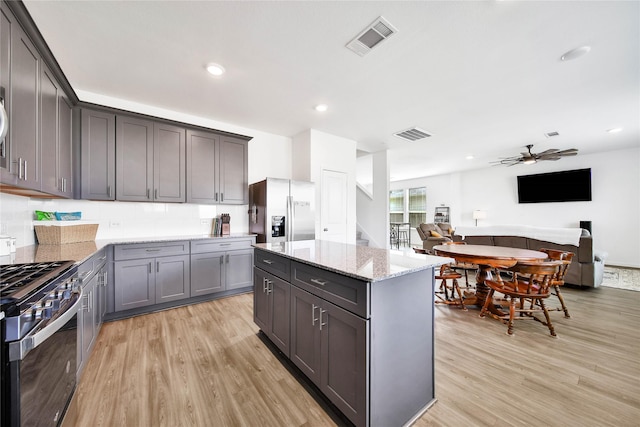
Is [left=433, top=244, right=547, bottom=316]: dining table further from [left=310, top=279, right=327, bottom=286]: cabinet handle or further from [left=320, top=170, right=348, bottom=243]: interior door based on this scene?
[left=310, top=279, right=327, bottom=286]: cabinet handle

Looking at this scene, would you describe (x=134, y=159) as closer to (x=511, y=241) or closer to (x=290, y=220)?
(x=290, y=220)

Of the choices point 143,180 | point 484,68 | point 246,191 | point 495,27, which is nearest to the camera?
point 495,27

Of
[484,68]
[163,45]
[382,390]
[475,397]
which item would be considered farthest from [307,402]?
[484,68]

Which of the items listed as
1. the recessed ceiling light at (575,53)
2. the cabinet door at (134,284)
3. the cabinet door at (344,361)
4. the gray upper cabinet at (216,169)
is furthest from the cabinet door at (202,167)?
the recessed ceiling light at (575,53)

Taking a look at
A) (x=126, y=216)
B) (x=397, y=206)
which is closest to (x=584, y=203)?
(x=397, y=206)

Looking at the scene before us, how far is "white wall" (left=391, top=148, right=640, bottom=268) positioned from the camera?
231 inches

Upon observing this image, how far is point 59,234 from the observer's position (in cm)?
249

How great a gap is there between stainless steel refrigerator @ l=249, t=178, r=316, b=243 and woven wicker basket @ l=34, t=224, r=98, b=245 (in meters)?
2.07

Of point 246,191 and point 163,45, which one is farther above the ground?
Result: point 163,45

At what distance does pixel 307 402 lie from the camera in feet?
5.35

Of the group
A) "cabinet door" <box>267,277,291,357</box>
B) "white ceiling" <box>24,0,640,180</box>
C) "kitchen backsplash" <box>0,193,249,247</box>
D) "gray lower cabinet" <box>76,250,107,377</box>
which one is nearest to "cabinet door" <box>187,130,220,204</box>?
"kitchen backsplash" <box>0,193,249,247</box>

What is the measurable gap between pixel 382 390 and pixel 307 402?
603 mm

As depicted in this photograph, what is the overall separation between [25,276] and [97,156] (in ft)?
7.47

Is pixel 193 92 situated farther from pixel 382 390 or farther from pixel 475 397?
pixel 475 397
